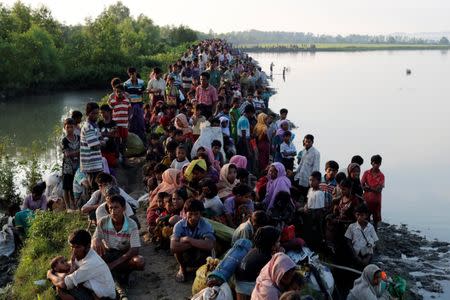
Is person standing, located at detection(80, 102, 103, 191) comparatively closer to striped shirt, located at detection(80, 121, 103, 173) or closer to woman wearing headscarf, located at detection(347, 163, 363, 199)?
striped shirt, located at detection(80, 121, 103, 173)

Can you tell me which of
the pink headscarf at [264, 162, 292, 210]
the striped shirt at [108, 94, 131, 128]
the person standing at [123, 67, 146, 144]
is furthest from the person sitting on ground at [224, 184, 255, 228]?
the person standing at [123, 67, 146, 144]

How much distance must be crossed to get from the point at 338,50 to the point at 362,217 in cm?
14123

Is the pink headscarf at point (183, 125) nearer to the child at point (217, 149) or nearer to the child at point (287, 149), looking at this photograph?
the child at point (217, 149)

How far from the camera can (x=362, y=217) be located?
7527mm

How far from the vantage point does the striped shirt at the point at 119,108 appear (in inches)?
416

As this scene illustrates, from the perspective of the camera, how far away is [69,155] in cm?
885

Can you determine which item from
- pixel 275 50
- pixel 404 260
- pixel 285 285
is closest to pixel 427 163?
pixel 404 260

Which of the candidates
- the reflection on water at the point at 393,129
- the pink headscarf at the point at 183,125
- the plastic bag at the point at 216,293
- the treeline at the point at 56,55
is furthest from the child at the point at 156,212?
the treeline at the point at 56,55

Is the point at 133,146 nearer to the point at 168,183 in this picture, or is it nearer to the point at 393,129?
the point at 168,183

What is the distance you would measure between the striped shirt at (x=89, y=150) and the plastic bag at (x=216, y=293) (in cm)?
386

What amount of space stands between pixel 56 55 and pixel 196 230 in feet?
124

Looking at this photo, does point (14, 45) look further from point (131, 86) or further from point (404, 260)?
point (404, 260)

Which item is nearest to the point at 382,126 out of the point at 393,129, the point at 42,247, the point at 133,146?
the point at 393,129

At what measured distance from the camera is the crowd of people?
18.4 ft
